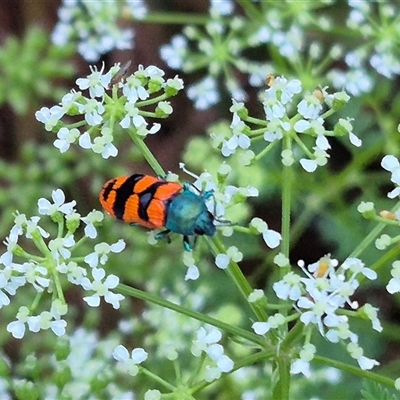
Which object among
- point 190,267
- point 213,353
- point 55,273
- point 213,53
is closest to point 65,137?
point 55,273

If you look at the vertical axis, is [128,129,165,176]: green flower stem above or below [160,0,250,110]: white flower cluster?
above

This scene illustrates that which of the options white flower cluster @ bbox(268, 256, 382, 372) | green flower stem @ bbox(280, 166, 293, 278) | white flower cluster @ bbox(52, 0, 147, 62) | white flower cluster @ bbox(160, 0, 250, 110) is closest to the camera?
white flower cluster @ bbox(268, 256, 382, 372)

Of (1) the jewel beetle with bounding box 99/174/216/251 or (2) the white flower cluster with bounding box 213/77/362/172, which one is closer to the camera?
(2) the white flower cluster with bounding box 213/77/362/172

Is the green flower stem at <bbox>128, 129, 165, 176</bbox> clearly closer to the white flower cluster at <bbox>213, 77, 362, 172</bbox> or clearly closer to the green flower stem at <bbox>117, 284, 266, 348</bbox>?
the white flower cluster at <bbox>213, 77, 362, 172</bbox>

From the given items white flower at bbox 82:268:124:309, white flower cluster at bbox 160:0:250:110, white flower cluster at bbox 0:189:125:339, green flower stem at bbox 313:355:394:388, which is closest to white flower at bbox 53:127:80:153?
white flower cluster at bbox 0:189:125:339

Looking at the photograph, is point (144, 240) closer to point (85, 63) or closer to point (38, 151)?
point (38, 151)

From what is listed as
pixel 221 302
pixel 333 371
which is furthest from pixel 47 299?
pixel 333 371

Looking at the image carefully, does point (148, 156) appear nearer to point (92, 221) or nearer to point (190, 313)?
point (92, 221)

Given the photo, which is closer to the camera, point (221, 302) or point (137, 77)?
point (137, 77)
